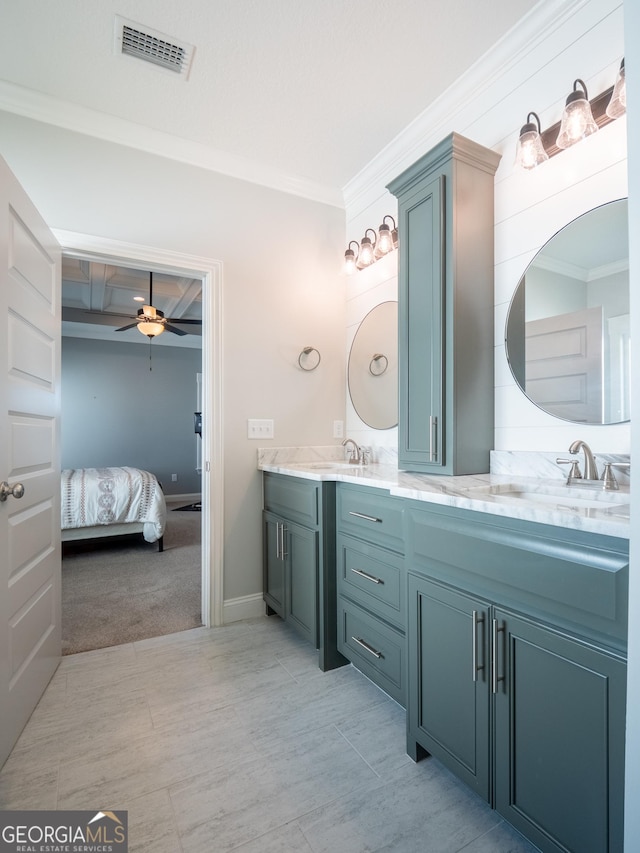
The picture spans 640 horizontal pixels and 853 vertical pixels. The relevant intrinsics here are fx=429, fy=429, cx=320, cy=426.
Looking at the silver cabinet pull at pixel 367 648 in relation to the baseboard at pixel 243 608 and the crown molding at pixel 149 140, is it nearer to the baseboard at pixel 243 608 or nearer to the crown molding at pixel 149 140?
the baseboard at pixel 243 608

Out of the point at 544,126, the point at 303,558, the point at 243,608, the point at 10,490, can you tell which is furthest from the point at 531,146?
the point at 243,608

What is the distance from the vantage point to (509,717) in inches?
43.0

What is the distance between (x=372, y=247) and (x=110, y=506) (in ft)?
10.5

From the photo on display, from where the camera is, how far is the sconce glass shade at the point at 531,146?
165 cm

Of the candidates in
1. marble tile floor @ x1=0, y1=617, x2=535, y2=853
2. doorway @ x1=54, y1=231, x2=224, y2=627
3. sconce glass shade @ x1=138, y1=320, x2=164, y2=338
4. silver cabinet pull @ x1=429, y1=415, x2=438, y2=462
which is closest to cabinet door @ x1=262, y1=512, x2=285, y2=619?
doorway @ x1=54, y1=231, x2=224, y2=627

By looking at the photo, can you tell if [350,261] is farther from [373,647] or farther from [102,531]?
[102,531]

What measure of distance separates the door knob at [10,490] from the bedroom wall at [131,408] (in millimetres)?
5493

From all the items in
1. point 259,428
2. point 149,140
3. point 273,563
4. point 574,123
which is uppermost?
point 149,140

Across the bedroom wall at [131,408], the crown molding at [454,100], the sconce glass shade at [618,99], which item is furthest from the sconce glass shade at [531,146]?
the bedroom wall at [131,408]

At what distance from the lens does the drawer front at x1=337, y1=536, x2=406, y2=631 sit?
5.29 feet

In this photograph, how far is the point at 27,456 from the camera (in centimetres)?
172

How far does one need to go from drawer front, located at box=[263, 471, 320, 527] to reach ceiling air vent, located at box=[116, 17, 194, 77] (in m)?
2.00

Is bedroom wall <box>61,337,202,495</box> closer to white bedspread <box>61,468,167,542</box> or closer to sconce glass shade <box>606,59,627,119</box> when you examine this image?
white bedspread <box>61,468,167,542</box>

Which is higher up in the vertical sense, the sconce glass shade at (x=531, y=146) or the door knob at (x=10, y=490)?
the sconce glass shade at (x=531, y=146)
